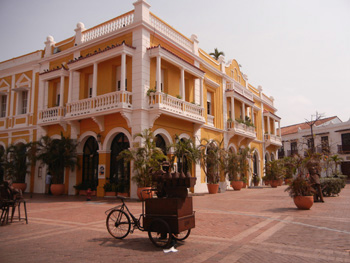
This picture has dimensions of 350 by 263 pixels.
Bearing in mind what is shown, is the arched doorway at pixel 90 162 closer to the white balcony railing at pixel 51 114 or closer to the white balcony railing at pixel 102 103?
the white balcony railing at pixel 102 103

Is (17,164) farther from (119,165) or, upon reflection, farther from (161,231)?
(161,231)

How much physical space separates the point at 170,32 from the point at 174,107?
5.07m

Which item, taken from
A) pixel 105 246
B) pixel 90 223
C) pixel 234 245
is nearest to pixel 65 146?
pixel 90 223

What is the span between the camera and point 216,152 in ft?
61.8

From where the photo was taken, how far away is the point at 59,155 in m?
17.4

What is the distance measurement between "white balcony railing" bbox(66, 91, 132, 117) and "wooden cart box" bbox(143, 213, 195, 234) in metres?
9.51

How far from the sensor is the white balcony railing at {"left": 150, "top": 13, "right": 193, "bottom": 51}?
1703 centimetres

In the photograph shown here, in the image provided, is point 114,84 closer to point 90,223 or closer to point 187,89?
point 187,89

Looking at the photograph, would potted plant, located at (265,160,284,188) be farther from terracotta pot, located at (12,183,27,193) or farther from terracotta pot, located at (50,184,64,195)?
terracotta pot, located at (12,183,27,193)

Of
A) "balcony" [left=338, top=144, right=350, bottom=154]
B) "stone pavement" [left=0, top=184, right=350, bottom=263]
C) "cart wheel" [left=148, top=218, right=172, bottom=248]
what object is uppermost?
"balcony" [left=338, top=144, right=350, bottom=154]

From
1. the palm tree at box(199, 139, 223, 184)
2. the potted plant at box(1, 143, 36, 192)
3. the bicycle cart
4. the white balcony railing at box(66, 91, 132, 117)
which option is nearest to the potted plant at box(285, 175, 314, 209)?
the bicycle cart

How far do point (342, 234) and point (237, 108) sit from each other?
69.3 feet

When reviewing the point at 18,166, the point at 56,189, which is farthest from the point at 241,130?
the point at 18,166

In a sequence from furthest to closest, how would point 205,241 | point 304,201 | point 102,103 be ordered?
point 102,103 → point 304,201 → point 205,241
